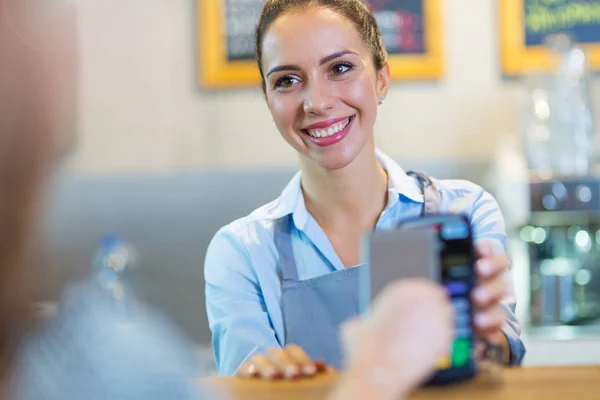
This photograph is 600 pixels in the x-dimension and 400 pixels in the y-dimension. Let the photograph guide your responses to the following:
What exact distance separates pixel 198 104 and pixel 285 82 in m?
1.10

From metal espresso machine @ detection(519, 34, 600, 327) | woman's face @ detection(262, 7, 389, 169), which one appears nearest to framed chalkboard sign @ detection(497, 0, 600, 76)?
metal espresso machine @ detection(519, 34, 600, 327)

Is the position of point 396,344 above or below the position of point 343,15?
below

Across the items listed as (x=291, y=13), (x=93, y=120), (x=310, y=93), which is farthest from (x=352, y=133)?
(x=93, y=120)

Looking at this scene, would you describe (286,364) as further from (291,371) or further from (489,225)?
(489,225)

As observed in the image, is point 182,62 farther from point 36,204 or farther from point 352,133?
point 36,204

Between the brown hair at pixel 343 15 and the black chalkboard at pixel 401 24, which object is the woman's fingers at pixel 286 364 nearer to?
the brown hair at pixel 343 15

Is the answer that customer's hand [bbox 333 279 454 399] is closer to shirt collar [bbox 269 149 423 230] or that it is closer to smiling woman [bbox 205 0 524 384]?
smiling woman [bbox 205 0 524 384]

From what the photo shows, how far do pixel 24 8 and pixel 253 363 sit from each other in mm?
467

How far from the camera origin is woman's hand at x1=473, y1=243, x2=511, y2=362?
66 centimetres

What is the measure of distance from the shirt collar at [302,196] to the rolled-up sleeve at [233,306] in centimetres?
9

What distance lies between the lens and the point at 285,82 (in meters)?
1.14

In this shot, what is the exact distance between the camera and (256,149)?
7.23ft

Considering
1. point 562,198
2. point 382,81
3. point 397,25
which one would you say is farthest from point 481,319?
point 397,25

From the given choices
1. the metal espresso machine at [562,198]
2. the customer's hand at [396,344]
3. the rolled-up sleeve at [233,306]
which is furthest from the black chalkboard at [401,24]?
the customer's hand at [396,344]
